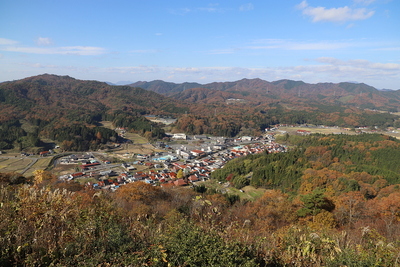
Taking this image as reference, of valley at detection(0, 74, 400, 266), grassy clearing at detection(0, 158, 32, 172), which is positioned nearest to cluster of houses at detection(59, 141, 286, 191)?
valley at detection(0, 74, 400, 266)

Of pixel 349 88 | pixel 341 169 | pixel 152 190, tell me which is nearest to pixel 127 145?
pixel 152 190

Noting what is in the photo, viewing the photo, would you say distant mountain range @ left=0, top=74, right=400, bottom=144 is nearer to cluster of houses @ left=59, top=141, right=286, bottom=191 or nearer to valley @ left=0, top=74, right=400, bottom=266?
valley @ left=0, top=74, right=400, bottom=266

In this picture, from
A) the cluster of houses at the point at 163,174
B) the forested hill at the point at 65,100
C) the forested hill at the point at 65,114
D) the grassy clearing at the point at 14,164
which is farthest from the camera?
the forested hill at the point at 65,100

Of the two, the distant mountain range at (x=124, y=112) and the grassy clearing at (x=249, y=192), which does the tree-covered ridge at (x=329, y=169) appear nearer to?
the grassy clearing at (x=249, y=192)

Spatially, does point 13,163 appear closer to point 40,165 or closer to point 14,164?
point 14,164

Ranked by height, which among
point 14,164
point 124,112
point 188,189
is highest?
point 124,112

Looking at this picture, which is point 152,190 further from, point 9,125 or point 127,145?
point 9,125

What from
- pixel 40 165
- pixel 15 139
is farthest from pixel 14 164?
pixel 15 139

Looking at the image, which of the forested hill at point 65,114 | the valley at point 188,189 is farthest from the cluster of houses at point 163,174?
the forested hill at point 65,114

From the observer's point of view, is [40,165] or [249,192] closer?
[249,192]

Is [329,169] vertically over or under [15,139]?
under

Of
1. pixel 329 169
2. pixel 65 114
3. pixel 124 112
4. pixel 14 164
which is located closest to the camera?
pixel 329 169
